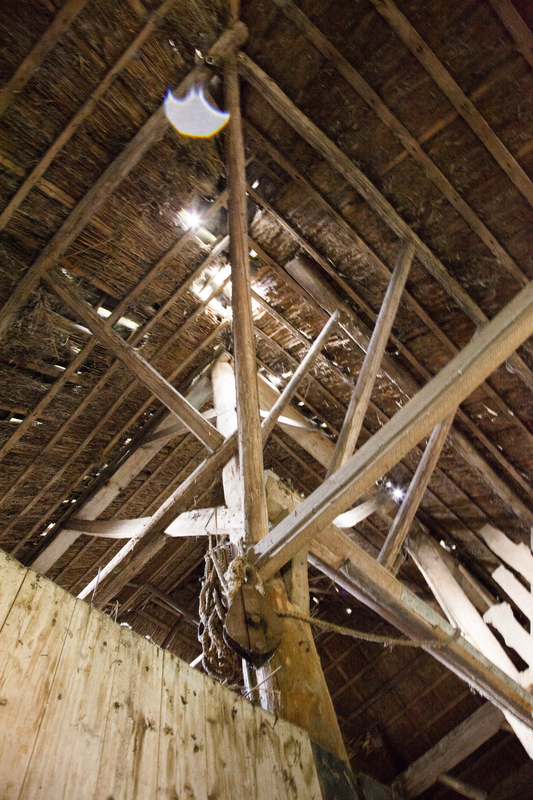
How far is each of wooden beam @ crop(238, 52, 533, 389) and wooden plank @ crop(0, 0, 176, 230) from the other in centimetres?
59

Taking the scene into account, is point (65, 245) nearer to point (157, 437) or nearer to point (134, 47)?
point (134, 47)

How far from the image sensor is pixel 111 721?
1.11 meters

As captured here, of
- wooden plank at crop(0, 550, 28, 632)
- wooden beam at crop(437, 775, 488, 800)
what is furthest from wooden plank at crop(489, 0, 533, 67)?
wooden beam at crop(437, 775, 488, 800)

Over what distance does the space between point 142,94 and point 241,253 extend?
103 centimetres

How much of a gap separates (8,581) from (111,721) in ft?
1.39

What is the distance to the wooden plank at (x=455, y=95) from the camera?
2.49m

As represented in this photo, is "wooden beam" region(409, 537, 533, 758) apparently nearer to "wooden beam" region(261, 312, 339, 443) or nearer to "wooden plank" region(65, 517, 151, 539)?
"wooden beam" region(261, 312, 339, 443)

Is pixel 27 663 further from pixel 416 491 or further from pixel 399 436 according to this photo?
pixel 416 491

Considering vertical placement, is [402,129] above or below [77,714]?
above

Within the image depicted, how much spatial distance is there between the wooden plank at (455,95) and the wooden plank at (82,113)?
1196 mm

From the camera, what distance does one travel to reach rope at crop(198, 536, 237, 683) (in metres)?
2.02

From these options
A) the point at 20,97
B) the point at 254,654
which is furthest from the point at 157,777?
the point at 20,97

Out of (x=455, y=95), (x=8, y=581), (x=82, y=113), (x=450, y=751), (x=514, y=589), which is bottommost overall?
(x=450, y=751)

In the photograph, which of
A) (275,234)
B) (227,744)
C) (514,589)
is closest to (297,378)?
(275,234)
